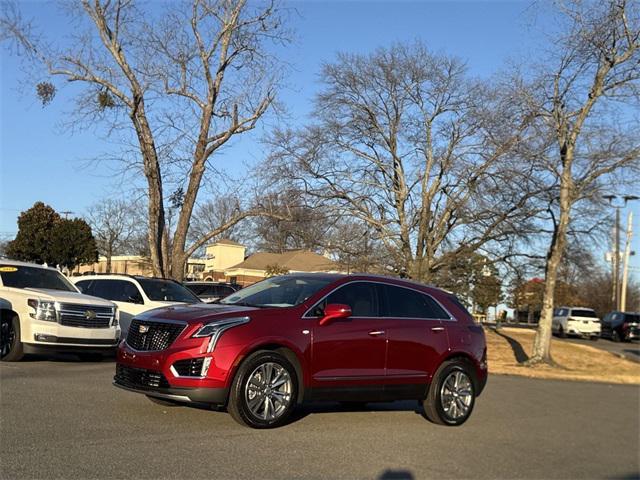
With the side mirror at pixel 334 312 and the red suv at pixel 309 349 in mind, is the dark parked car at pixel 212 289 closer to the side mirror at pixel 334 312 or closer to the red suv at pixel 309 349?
the red suv at pixel 309 349

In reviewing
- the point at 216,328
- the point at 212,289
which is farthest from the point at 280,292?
the point at 212,289

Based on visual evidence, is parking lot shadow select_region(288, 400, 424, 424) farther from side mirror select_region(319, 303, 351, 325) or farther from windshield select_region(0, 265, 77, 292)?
windshield select_region(0, 265, 77, 292)

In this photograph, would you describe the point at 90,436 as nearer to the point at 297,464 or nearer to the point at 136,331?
the point at 136,331

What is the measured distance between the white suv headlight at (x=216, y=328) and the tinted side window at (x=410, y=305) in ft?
7.05

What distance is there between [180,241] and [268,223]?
11.8 feet

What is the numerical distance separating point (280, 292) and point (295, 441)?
6.77 feet

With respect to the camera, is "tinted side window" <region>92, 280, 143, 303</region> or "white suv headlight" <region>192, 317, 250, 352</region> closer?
"white suv headlight" <region>192, 317, 250, 352</region>

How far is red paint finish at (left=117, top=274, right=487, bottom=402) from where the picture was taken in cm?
739

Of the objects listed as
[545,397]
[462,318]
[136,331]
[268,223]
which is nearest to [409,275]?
[268,223]

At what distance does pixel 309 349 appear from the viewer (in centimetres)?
788

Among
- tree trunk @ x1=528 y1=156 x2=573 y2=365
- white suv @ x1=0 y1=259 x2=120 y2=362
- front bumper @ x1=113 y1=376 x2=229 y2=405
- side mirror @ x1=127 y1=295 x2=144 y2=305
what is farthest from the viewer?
tree trunk @ x1=528 y1=156 x2=573 y2=365

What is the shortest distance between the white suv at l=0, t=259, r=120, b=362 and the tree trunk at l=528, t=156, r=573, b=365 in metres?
13.1

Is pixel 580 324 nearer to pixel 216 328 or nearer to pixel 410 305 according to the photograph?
pixel 410 305

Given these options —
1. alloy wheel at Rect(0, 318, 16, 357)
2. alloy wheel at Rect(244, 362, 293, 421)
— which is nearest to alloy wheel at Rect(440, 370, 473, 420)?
alloy wheel at Rect(244, 362, 293, 421)
